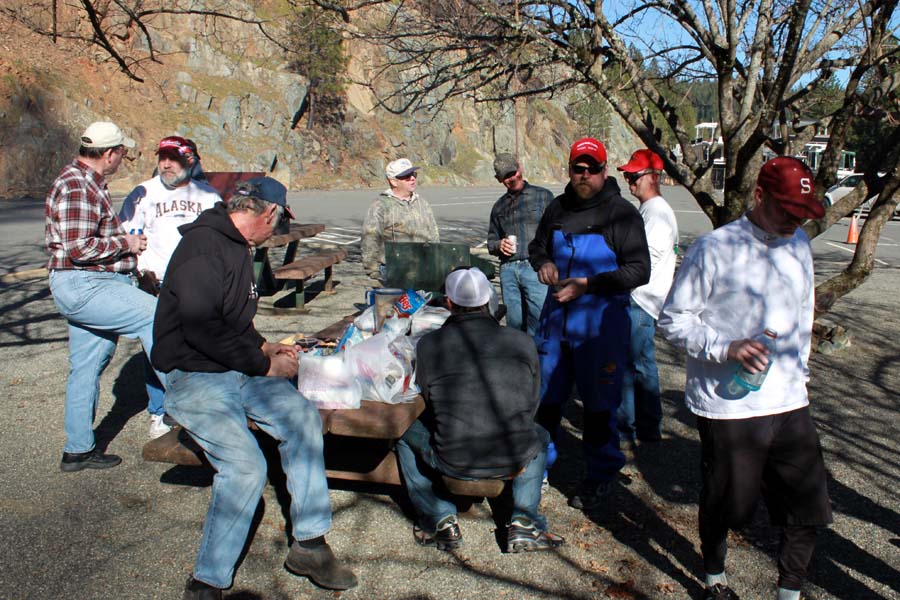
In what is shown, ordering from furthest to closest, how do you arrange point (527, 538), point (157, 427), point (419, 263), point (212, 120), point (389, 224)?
point (212, 120) → point (389, 224) → point (419, 263) → point (157, 427) → point (527, 538)

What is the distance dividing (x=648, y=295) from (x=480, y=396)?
1842 mm

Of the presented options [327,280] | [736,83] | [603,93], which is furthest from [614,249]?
[327,280]

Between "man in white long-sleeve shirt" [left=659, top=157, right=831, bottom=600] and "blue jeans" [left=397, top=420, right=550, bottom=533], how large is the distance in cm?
87

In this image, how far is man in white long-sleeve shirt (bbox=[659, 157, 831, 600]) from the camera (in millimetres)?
2744

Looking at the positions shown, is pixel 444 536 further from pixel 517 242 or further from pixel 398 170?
pixel 398 170

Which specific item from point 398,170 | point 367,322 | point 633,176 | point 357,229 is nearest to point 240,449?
point 367,322

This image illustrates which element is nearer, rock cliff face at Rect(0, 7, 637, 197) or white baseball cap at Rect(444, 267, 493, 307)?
white baseball cap at Rect(444, 267, 493, 307)

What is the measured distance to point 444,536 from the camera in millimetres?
3533

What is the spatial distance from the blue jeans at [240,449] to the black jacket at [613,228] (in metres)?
1.53

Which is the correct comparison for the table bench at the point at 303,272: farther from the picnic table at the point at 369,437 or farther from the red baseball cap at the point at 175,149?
the picnic table at the point at 369,437

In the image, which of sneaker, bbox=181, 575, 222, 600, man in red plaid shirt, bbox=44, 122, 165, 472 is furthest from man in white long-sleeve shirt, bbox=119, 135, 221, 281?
sneaker, bbox=181, 575, 222, 600

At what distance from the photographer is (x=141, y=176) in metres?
34.8

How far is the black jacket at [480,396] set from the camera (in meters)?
3.24

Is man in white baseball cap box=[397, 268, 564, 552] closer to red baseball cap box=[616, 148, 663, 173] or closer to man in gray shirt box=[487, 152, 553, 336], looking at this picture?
red baseball cap box=[616, 148, 663, 173]
